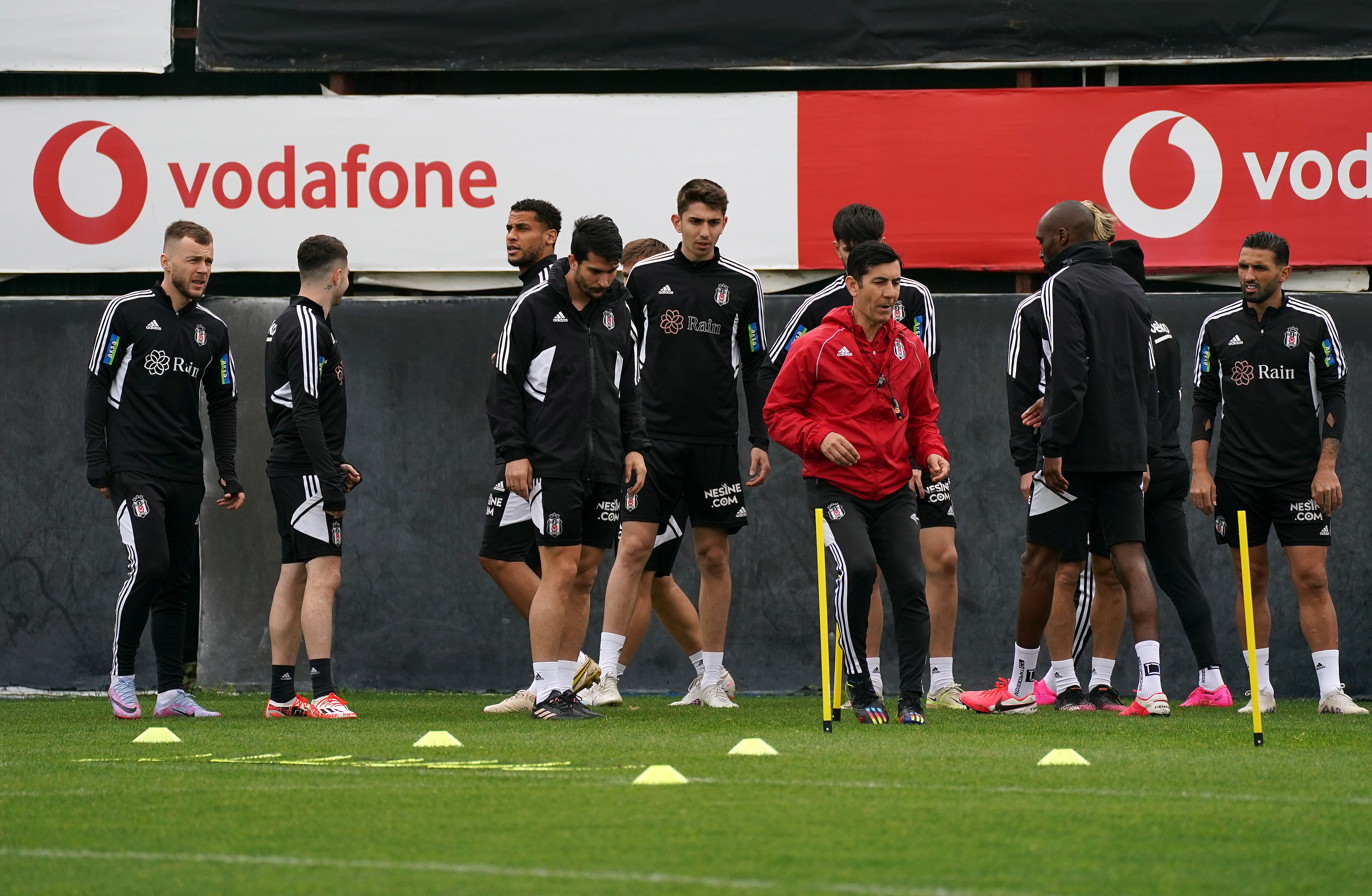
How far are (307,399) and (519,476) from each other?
125 centimetres

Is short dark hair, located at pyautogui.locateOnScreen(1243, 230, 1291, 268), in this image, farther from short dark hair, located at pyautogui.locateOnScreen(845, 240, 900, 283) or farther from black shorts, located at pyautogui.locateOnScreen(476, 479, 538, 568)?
black shorts, located at pyautogui.locateOnScreen(476, 479, 538, 568)

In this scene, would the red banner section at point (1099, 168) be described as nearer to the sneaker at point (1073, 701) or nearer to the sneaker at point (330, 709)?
the sneaker at point (1073, 701)

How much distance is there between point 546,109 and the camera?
1035 cm

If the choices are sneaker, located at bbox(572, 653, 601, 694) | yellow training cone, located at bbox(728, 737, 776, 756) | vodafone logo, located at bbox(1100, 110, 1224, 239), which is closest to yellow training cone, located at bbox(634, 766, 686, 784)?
yellow training cone, located at bbox(728, 737, 776, 756)

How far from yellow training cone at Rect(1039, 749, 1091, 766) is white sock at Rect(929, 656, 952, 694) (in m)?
2.69

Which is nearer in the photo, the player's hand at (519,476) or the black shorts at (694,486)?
the player's hand at (519,476)

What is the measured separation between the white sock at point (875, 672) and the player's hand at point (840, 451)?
90 centimetres

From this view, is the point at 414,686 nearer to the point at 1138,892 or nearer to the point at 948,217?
the point at 948,217

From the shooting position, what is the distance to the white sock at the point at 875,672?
726 centimetres

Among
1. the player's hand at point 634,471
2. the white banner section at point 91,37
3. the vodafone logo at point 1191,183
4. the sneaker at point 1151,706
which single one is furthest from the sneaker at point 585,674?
the white banner section at point 91,37

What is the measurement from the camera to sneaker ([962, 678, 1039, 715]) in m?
8.02

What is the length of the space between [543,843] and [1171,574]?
5.07 meters

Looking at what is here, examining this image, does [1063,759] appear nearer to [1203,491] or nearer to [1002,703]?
[1002,703]

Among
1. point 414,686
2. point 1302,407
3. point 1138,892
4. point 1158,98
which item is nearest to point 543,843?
point 1138,892
